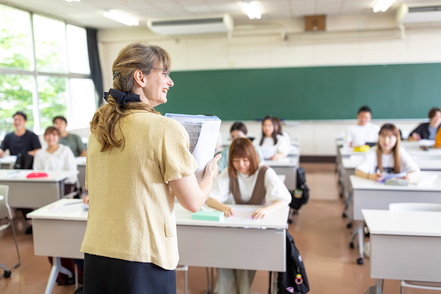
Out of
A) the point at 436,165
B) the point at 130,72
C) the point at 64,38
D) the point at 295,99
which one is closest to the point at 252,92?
the point at 295,99

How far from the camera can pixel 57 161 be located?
14.6 feet

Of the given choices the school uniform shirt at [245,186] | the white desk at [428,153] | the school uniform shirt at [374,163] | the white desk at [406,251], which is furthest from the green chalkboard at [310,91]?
the white desk at [406,251]

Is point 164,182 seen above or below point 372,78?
below

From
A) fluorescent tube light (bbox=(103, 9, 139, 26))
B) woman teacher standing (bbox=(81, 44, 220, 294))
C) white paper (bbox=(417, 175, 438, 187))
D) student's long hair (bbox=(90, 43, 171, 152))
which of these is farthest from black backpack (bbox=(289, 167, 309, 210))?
fluorescent tube light (bbox=(103, 9, 139, 26))

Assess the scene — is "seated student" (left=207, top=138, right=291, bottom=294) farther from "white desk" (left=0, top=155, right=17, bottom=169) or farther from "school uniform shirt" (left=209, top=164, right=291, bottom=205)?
"white desk" (left=0, top=155, right=17, bottom=169)

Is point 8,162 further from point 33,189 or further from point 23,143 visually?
point 33,189

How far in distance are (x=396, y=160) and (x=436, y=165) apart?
0.83 meters

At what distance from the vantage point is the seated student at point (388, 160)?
3336 mm

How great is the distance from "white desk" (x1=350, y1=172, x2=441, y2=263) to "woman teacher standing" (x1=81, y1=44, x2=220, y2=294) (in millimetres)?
2422

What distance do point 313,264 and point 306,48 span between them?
18.5ft

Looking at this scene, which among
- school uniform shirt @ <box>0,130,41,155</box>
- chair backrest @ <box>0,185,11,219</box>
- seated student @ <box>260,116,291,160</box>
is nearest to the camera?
chair backrest @ <box>0,185,11,219</box>

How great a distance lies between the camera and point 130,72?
3.54 feet

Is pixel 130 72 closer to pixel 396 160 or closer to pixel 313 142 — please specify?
pixel 396 160

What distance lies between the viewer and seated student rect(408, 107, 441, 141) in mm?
5555
